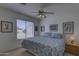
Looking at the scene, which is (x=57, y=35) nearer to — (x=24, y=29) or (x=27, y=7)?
(x=24, y=29)

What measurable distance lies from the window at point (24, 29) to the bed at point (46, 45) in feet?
0.31

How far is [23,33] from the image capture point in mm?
2088

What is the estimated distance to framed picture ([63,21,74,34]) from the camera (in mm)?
1965

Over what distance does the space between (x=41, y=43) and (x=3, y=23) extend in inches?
29.8

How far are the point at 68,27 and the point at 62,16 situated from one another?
0.22 meters

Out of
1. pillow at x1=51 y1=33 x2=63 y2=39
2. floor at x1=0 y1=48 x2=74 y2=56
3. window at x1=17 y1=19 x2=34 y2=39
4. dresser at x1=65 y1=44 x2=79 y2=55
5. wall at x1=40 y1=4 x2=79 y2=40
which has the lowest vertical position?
floor at x1=0 y1=48 x2=74 y2=56

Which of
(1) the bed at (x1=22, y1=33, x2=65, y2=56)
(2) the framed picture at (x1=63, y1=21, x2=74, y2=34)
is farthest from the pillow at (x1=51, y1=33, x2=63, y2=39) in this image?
(2) the framed picture at (x1=63, y1=21, x2=74, y2=34)

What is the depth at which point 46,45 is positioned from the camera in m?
1.94

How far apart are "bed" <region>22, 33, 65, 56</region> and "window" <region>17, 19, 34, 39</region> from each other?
0.31ft

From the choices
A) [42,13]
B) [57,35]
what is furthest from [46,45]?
[42,13]

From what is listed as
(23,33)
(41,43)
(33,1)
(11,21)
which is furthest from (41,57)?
(33,1)

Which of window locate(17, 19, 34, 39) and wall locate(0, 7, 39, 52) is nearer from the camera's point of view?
wall locate(0, 7, 39, 52)

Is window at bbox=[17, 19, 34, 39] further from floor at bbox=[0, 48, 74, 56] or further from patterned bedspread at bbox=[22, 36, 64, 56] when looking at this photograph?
floor at bbox=[0, 48, 74, 56]

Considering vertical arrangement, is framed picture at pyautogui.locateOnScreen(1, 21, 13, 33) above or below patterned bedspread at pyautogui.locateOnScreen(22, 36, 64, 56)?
above
